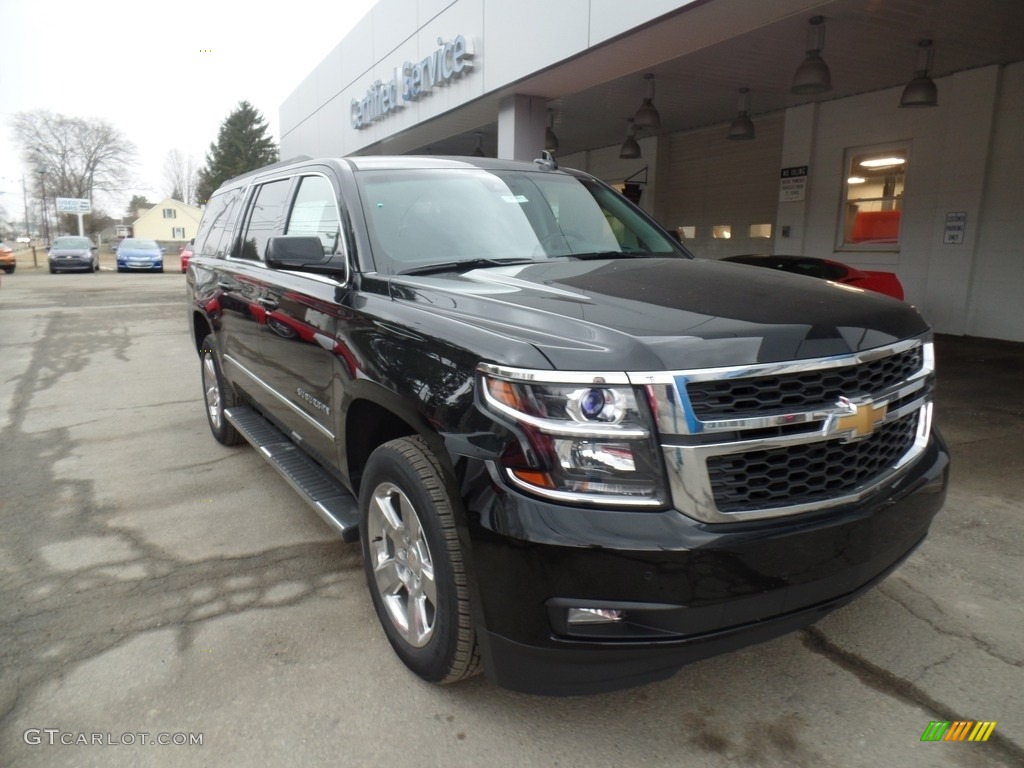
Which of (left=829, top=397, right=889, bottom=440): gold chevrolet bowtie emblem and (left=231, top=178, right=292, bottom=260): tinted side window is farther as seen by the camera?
(left=231, top=178, right=292, bottom=260): tinted side window

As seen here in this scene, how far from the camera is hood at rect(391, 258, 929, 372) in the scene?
202 centimetres

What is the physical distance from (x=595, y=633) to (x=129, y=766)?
1.55 m

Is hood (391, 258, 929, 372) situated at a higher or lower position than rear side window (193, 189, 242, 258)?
lower

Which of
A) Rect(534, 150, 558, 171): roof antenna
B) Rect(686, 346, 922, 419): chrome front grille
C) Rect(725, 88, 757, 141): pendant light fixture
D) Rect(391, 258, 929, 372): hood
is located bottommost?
Rect(686, 346, 922, 419): chrome front grille

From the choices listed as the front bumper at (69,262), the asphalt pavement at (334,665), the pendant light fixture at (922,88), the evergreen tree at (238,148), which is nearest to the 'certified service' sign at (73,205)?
the evergreen tree at (238,148)

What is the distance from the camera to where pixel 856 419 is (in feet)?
7.06

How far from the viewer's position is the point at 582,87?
32.9ft

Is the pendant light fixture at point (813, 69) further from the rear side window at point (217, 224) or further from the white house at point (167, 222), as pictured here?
the white house at point (167, 222)

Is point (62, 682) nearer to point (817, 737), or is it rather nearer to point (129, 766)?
point (129, 766)

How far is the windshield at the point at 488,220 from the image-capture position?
10.6ft

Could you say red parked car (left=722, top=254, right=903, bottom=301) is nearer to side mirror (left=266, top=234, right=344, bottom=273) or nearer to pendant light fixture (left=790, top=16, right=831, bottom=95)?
pendant light fixture (left=790, top=16, right=831, bottom=95)

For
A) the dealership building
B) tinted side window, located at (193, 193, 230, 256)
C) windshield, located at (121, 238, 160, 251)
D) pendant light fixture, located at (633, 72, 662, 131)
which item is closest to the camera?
tinted side window, located at (193, 193, 230, 256)

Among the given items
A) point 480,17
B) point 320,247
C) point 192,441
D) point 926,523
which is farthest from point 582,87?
point 926,523

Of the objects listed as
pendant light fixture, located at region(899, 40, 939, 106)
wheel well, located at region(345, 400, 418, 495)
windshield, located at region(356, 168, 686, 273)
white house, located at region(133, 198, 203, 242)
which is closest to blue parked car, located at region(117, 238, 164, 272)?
pendant light fixture, located at region(899, 40, 939, 106)
